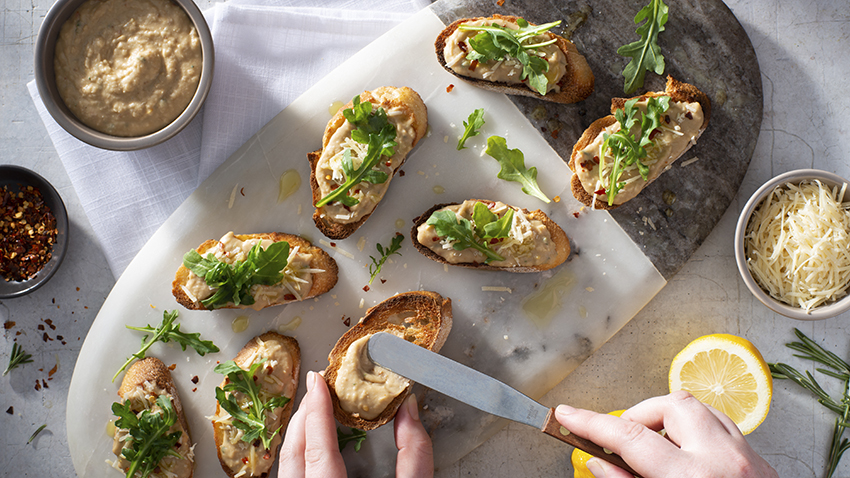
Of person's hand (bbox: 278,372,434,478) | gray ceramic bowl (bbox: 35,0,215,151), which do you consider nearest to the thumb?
person's hand (bbox: 278,372,434,478)

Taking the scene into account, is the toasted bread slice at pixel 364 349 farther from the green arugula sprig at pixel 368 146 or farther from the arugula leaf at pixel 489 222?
the green arugula sprig at pixel 368 146

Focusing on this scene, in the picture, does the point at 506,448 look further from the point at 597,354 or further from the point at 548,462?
the point at 597,354

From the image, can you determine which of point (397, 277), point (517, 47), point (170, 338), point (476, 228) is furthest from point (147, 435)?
point (517, 47)

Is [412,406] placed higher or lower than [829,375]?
higher

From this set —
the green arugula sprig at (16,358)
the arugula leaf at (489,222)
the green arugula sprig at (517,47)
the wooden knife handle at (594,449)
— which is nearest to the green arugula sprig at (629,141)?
the green arugula sprig at (517,47)

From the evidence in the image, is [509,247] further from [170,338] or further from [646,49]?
[170,338]

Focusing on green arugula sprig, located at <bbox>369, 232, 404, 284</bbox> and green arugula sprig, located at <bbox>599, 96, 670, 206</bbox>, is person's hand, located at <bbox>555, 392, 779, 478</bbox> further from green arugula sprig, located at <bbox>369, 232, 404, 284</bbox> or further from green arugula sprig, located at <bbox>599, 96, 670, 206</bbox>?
green arugula sprig, located at <bbox>369, 232, 404, 284</bbox>
